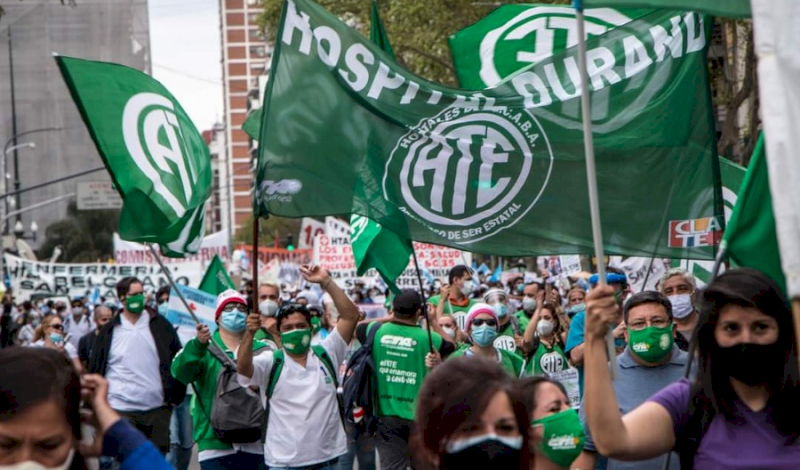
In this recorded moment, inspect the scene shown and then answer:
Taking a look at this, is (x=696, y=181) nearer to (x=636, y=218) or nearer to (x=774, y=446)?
(x=636, y=218)

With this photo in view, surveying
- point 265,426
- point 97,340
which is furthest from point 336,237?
point 265,426

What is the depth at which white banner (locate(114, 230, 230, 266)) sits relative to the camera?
1199 inches

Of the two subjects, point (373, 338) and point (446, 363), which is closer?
point (446, 363)

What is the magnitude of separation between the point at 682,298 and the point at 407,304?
85.9 inches

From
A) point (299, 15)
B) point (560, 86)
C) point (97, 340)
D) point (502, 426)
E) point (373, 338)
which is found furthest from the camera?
point (97, 340)

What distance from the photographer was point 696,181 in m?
6.42

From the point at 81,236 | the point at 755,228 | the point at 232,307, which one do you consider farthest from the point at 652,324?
the point at 81,236

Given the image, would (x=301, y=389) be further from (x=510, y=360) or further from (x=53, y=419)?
(x=53, y=419)

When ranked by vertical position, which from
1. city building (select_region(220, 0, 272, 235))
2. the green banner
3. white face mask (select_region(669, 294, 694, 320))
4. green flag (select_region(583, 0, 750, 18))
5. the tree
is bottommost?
the tree

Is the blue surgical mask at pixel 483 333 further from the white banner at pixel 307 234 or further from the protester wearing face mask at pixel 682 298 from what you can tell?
the white banner at pixel 307 234

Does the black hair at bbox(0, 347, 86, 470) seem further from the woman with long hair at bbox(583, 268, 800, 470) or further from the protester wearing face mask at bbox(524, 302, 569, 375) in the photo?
the protester wearing face mask at bbox(524, 302, 569, 375)

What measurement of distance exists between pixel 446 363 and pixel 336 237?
2809 centimetres

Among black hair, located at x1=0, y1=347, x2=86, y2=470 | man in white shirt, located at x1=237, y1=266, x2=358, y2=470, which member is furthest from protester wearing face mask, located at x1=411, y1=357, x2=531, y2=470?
man in white shirt, located at x1=237, y1=266, x2=358, y2=470

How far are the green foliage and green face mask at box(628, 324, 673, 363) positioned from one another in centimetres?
2716
